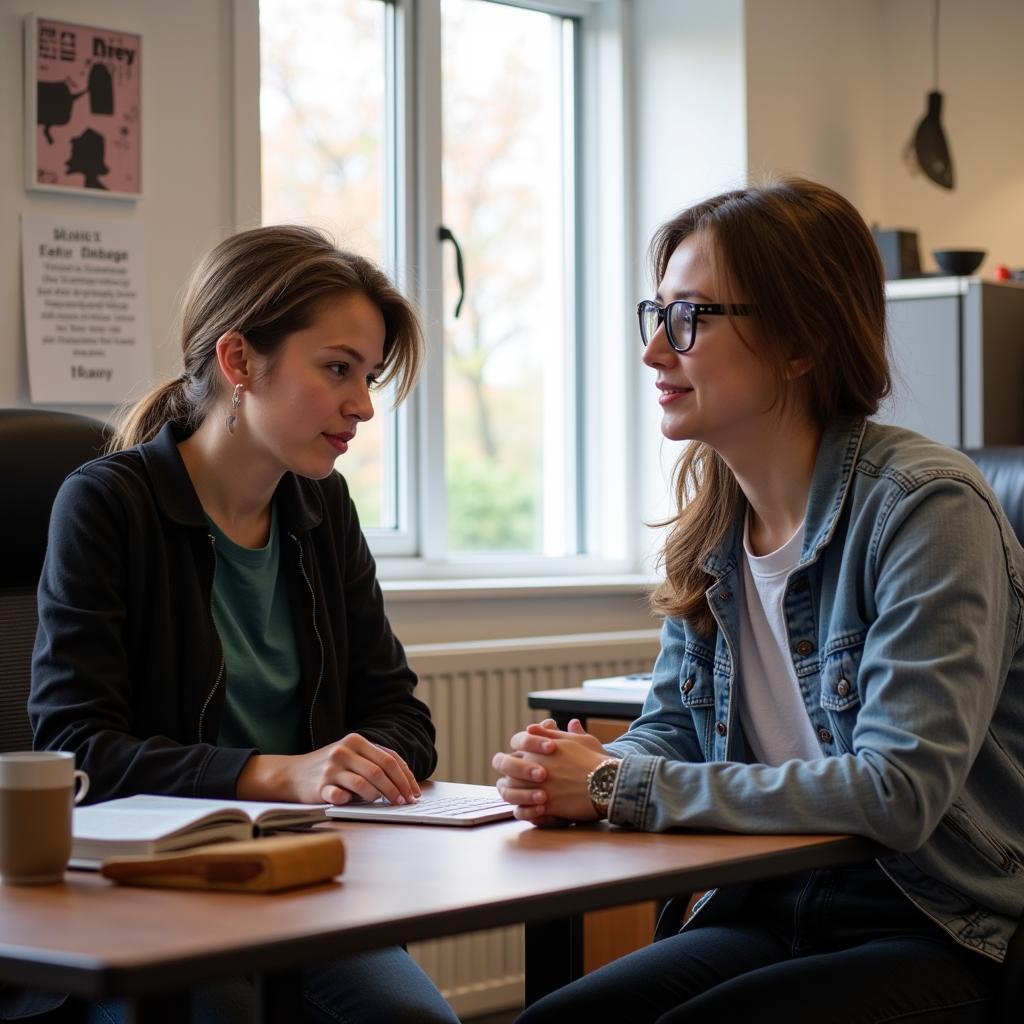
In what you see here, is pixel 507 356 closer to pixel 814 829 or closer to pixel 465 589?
pixel 465 589

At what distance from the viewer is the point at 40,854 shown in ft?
3.71

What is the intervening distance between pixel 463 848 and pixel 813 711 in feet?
1.43

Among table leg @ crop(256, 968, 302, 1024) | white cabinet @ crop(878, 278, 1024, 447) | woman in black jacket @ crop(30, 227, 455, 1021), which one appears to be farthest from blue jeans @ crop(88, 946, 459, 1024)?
white cabinet @ crop(878, 278, 1024, 447)

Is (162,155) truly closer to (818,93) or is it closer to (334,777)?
(334,777)

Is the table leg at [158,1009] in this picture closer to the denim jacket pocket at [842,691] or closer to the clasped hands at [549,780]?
the clasped hands at [549,780]

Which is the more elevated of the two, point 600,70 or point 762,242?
point 600,70

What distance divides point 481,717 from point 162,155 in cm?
127

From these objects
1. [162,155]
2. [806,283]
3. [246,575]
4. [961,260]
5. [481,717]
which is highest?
[162,155]

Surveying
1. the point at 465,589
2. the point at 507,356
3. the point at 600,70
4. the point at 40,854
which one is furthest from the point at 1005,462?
the point at 40,854

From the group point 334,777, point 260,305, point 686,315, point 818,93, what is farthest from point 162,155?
point 818,93

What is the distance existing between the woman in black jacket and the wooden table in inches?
11.3

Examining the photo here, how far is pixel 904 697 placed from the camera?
136 cm

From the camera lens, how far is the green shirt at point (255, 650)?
181cm

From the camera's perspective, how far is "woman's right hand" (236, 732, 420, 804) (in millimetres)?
1529
